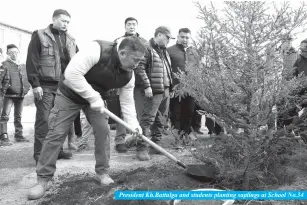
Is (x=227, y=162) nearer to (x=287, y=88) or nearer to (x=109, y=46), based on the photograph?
(x=287, y=88)

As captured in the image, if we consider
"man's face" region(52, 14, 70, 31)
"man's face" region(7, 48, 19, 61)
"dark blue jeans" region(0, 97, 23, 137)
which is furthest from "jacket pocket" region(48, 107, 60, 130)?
"man's face" region(7, 48, 19, 61)

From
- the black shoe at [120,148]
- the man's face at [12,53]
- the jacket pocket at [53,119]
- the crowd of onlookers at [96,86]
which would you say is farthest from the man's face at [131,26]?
the man's face at [12,53]

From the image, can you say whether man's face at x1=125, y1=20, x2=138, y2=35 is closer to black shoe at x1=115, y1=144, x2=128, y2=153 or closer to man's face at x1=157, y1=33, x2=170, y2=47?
man's face at x1=157, y1=33, x2=170, y2=47

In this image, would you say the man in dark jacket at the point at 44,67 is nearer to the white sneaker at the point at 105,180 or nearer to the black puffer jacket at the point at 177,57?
the white sneaker at the point at 105,180

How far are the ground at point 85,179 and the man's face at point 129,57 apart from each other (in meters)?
1.20

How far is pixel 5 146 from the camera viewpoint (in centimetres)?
614

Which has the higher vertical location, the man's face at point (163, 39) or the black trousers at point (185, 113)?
the man's face at point (163, 39)

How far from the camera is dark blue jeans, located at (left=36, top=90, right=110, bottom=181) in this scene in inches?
135

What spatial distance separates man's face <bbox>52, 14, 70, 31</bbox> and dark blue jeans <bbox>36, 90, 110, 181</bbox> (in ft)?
4.82

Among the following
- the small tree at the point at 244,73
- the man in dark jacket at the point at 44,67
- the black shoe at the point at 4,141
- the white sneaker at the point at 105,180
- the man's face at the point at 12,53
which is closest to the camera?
the small tree at the point at 244,73

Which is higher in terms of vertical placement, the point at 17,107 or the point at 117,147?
the point at 17,107

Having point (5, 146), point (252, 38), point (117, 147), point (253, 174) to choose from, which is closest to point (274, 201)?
point (253, 174)

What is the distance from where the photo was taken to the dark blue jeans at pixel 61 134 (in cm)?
342

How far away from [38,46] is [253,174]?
10.4 ft
